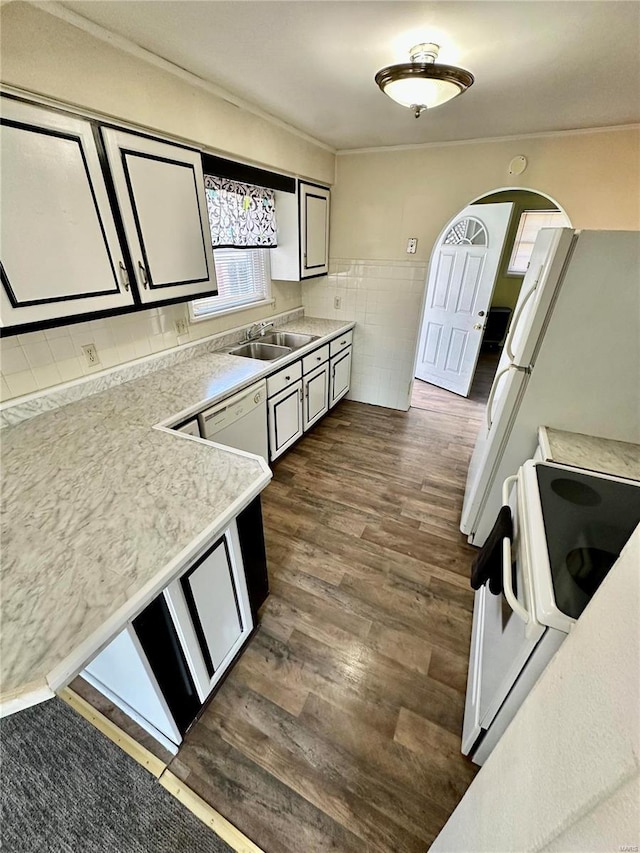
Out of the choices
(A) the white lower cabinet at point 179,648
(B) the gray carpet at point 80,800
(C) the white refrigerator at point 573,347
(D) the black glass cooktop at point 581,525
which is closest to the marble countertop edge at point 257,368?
(A) the white lower cabinet at point 179,648

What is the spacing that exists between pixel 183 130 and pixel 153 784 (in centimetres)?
286

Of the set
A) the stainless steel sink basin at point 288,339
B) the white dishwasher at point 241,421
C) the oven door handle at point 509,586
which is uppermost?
the stainless steel sink basin at point 288,339

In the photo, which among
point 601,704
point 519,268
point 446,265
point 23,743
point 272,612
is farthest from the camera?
point 519,268

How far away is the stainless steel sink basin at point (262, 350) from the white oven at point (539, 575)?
2072 millimetres

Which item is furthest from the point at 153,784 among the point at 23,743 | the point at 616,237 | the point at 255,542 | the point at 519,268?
the point at 519,268

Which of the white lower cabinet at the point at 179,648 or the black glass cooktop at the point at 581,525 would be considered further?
the white lower cabinet at the point at 179,648

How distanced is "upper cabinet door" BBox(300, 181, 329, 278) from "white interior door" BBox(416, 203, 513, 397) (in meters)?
1.28

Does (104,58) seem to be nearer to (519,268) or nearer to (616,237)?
(616,237)

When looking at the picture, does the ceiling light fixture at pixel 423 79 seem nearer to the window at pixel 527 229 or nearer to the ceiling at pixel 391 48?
the ceiling at pixel 391 48

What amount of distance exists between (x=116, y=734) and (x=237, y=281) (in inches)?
113

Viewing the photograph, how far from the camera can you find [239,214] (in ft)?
8.10

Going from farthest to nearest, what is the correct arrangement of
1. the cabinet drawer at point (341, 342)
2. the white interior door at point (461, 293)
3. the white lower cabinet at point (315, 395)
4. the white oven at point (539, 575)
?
1. the white interior door at point (461, 293)
2. the cabinet drawer at point (341, 342)
3. the white lower cabinet at point (315, 395)
4. the white oven at point (539, 575)

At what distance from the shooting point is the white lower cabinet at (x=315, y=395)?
2.99 meters

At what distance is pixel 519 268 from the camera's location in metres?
5.46
